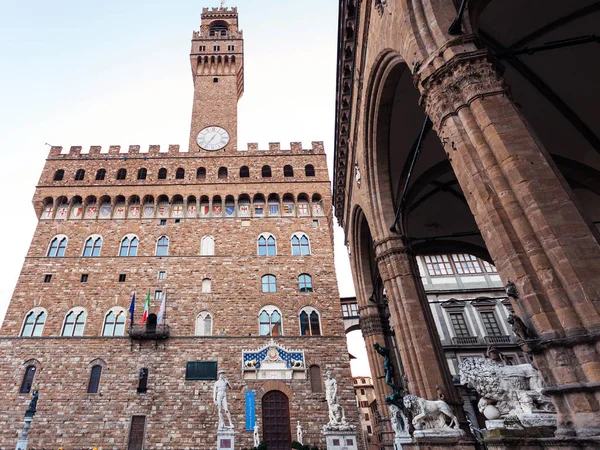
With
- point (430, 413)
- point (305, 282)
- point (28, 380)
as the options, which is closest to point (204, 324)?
point (305, 282)

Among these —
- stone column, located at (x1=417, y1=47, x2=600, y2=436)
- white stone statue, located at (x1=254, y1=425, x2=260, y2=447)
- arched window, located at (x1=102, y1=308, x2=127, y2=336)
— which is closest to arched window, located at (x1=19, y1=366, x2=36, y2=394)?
arched window, located at (x1=102, y1=308, x2=127, y2=336)

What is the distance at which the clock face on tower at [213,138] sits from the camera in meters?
25.8

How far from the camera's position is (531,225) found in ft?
13.8

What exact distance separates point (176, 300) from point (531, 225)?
61.3ft

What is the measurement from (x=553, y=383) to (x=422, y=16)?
5639mm

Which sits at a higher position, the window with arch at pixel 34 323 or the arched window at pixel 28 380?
the window with arch at pixel 34 323

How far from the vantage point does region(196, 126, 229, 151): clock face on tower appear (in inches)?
1016

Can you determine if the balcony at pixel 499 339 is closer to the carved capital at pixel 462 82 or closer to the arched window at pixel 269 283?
the arched window at pixel 269 283

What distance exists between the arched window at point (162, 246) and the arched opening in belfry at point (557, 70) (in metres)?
18.6

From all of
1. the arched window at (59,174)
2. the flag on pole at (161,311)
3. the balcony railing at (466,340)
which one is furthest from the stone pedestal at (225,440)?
the arched window at (59,174)

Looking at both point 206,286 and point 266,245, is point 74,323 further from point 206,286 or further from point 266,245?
point 266,245

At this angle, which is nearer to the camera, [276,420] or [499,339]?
[276,420]

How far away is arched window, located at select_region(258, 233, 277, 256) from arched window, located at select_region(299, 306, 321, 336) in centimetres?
397

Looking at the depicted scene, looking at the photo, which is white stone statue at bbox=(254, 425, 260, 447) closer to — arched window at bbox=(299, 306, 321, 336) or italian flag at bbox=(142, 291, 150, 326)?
arched window at bbox=(299, 306, 321, 336)
